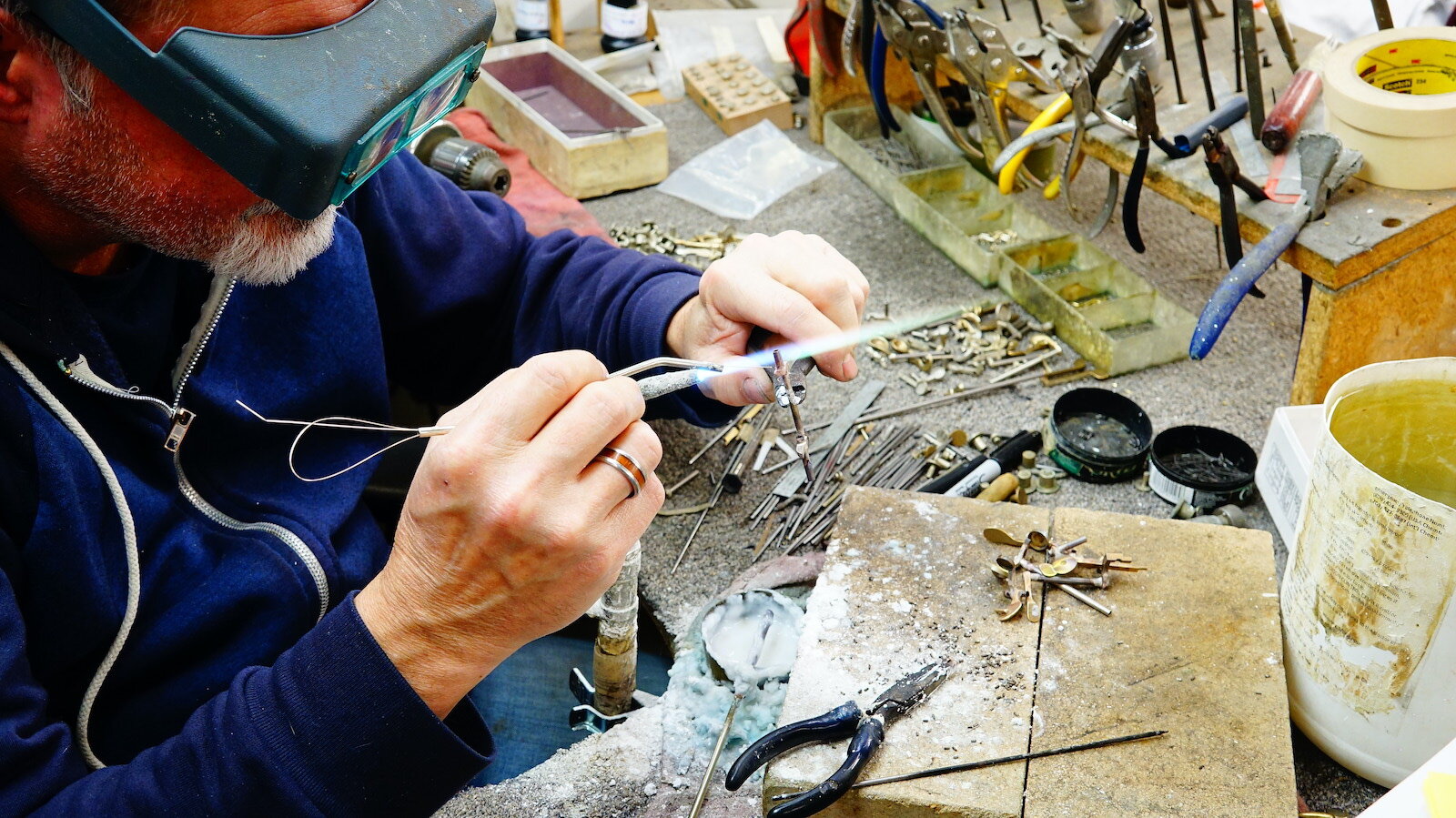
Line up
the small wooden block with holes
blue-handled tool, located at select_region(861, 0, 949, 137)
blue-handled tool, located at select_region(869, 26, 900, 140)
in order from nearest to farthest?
1. blue-handled tool, located at select_region(861, 0, 949, 137)
2. blue-handled tool, located at select_region(869, 26, 900, 140)
3. the small wooden block with holes

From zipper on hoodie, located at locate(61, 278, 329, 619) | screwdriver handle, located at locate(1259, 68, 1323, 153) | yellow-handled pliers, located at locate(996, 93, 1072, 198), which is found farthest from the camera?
yellow-handled pliers, located at locate(996, 93, 1072, 198)

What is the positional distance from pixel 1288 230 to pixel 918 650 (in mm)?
861

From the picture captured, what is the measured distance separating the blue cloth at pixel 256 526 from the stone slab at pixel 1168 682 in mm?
637

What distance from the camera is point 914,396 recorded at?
7.38 ft

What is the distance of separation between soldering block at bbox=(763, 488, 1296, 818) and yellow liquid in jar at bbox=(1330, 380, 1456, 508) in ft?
0.64

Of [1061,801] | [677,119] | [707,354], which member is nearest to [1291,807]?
[1061,801]

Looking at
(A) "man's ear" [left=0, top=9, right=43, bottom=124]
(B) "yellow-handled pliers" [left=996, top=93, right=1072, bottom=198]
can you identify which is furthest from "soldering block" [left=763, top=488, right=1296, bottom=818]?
(A) "man's ear" [left=0, top=9, right=43, bottom=124]

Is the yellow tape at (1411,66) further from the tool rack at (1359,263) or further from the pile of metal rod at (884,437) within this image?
the pile of metal rod at (884,437)

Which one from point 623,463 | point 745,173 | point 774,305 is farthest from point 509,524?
point 745,173

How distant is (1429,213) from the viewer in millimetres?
1697

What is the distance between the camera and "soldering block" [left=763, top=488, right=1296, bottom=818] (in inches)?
50.3

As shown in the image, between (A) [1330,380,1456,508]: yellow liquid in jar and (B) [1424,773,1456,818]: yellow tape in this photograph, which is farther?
(A) [1330,380,1456,508]: yellow liquid in jar

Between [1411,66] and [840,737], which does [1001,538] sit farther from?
[1411,66]

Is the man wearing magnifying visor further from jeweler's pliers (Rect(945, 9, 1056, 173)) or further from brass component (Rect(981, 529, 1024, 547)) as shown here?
jeweler's pliers (Rect(945, 9, 1056, 173))
